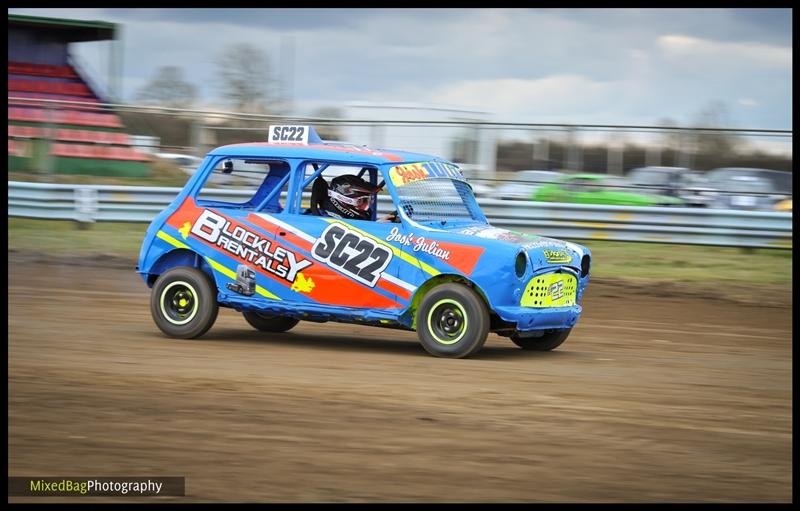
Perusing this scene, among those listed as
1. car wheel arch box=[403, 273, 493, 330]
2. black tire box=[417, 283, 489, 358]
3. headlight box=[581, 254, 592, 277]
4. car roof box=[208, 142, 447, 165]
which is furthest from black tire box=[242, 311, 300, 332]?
headlight box=[581, 254, 592, 277]

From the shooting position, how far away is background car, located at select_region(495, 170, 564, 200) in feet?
53.3

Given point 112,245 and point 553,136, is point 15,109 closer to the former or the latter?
point 112,245

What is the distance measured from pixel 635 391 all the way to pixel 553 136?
9376 mm

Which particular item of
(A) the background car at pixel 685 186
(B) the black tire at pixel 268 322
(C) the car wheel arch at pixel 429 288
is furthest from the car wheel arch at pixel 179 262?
(A) the background car at pixel 685 186

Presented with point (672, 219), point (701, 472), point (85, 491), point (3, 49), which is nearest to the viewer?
point (85, 491)

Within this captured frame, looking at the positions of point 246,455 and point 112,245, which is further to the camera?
point 112,245

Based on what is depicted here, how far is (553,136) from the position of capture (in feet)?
53.7

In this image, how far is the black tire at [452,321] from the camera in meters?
8.36

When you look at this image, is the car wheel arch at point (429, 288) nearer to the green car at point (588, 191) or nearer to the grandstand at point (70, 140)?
the green car at point (588, 191)

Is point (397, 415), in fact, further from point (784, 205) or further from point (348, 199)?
point (784, 205)

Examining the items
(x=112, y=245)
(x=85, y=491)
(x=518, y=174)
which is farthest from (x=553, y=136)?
(x=85, y=491)

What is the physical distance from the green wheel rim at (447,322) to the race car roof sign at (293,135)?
2008mm

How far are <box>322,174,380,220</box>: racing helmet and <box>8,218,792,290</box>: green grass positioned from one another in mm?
6301

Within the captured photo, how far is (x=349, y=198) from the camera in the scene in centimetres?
924
